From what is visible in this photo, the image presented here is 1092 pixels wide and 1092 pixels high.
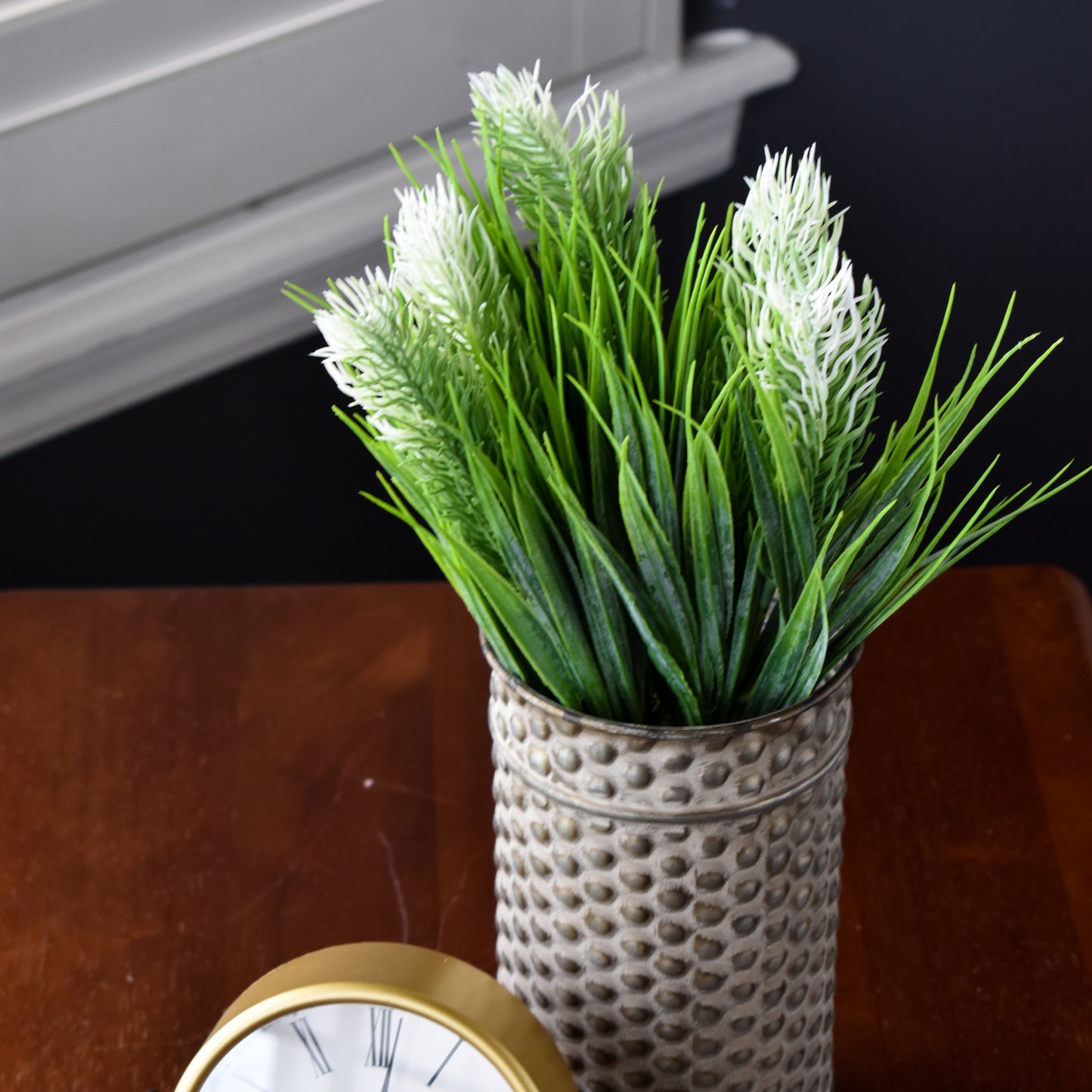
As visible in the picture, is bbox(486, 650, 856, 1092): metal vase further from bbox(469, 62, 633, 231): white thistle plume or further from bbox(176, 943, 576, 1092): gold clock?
bbox(469, 62, 633, 231): white thistle plume

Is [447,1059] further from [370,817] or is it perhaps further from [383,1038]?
[370,817]

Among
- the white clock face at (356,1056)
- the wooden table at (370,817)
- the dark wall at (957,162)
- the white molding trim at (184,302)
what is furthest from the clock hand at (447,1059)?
the dark wall at (957,162)

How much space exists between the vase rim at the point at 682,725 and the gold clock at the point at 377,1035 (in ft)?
0.28

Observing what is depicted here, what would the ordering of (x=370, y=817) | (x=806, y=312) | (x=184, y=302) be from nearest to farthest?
(x=806, y=312)
(x=370, y=817)
(x=184, y=302)

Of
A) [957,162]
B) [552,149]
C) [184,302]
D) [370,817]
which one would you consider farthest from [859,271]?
[552,149]

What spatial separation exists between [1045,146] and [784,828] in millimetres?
892

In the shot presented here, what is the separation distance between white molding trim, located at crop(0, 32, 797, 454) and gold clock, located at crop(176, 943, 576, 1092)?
52 centimetres

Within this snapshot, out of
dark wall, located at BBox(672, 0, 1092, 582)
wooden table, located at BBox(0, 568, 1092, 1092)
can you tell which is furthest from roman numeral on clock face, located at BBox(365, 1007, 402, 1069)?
dark wall, located at BBox(672, 0, 1092, 582)

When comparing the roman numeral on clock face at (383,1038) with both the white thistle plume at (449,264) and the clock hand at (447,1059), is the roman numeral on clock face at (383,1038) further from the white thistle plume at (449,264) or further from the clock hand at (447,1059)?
the white thistle plume at (449,264)

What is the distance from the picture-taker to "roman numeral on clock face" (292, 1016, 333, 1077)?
381 mm

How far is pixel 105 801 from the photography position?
1.98ft

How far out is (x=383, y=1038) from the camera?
0.38 meters

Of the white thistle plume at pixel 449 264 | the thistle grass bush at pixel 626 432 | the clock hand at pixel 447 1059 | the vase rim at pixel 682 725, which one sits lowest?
the clock hand at pixel 447 1059

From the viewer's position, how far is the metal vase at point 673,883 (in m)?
0.36
